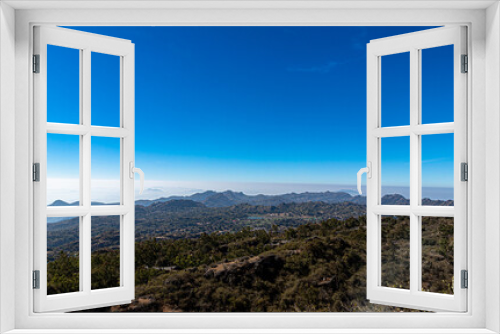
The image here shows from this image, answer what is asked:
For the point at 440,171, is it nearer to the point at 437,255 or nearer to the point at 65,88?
the point at 437,255

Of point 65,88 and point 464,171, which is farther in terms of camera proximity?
point 65,88

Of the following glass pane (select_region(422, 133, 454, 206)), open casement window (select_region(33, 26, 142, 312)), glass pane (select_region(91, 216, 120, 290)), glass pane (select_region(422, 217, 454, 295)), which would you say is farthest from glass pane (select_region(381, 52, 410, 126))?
glass pane (select_region(91, 216, 120, 290))

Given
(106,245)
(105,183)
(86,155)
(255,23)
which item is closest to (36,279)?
(86,155)

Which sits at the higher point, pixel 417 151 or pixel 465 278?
pixel 417 151

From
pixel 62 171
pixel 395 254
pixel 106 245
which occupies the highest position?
pixel 62 171

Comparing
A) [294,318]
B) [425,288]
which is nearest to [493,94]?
[425,288]

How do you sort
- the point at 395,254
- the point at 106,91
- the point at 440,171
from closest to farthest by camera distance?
1. the point at 395,254
2. the point at 440,171
3. the point at 106,91

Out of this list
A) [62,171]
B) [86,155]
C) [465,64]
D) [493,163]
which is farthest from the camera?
[62,171]
